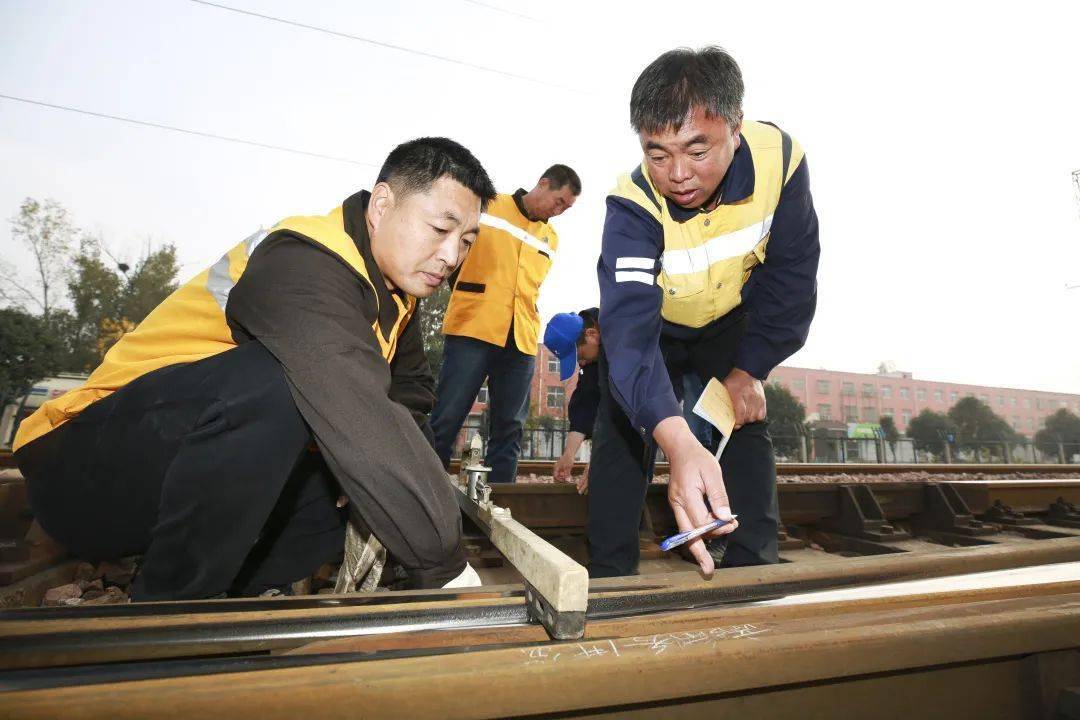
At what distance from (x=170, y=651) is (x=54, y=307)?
4179 cm

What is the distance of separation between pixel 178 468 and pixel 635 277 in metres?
1.55

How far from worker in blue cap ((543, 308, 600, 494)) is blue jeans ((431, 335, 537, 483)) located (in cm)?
28

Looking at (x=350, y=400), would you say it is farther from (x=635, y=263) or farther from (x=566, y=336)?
(x=566, y=336)

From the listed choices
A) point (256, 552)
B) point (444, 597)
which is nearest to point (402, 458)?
point (444, 597)

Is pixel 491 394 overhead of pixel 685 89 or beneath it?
beneath

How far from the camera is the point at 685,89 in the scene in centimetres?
182

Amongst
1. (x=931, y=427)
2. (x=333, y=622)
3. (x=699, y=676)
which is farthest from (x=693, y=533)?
(x=931, y=427)

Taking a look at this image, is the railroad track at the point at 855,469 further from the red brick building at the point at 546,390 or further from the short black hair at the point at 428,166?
the red brick building at the point at 546,390

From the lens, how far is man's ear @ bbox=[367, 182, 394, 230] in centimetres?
186

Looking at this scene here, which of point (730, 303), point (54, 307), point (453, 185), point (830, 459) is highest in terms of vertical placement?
point (54, 307)

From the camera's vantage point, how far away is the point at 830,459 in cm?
4019

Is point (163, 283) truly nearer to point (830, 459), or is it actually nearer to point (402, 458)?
point (402, 458)

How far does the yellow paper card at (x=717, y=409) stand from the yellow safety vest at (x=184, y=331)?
3.61 feet

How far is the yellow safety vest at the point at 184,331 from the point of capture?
1.56 m
